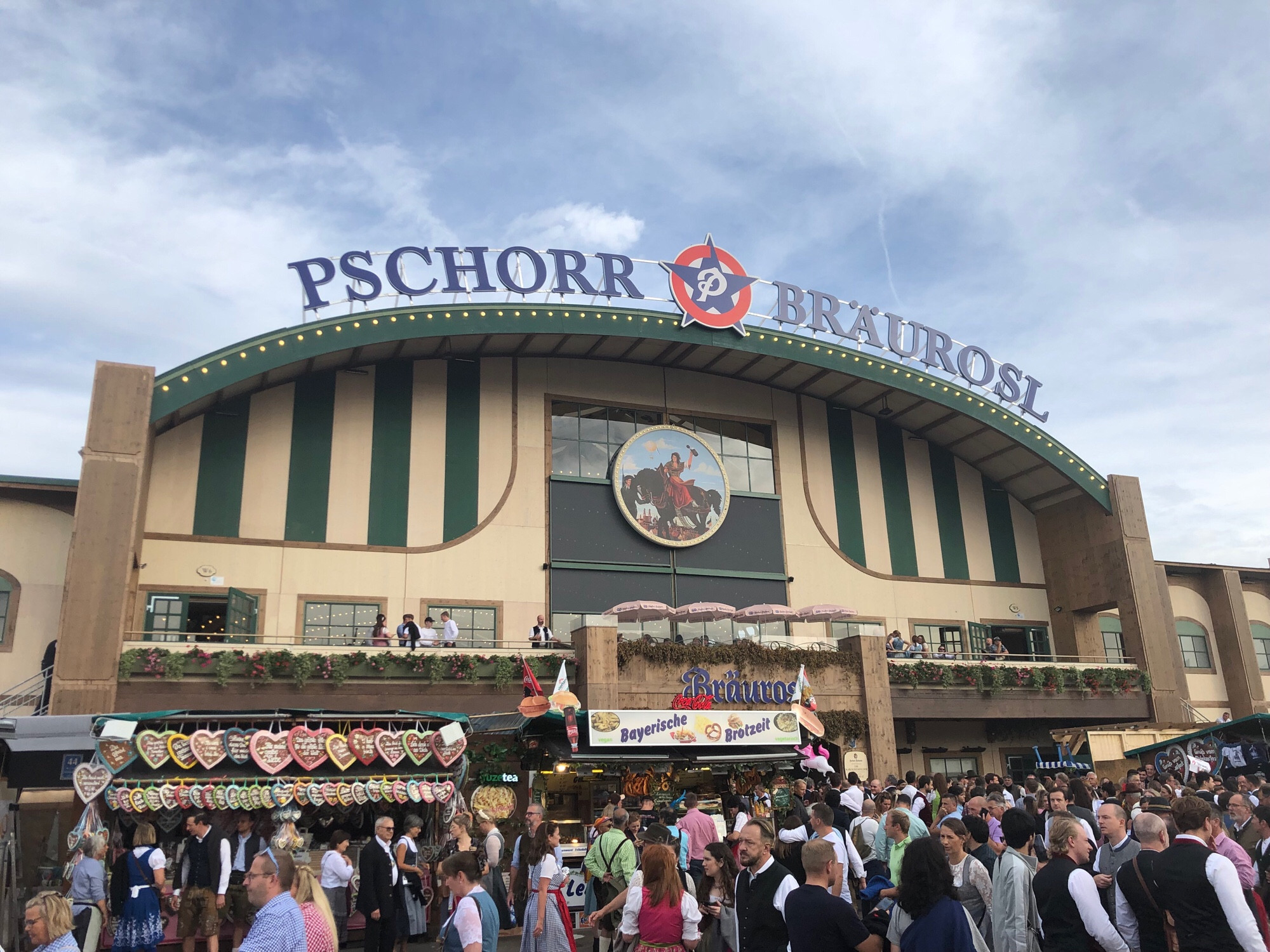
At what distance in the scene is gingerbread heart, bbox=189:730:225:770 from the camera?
47.5ft

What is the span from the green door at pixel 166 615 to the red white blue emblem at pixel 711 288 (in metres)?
15.7

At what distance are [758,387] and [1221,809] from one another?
2414cm

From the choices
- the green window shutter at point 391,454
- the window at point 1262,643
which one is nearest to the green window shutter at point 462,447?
the green window shutter at point 391,454

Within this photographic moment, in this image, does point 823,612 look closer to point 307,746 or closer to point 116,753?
point 307,746

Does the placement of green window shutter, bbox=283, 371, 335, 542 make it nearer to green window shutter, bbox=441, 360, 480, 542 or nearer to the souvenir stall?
green window shutter, bbox=441, 360, 480, 542

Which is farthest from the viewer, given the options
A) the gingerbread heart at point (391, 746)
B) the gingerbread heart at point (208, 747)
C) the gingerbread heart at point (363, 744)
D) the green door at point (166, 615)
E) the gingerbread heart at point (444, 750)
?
the green door at point (166, 615)

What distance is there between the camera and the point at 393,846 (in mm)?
14250

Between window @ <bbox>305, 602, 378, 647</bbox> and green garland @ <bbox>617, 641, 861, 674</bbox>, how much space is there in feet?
21.8

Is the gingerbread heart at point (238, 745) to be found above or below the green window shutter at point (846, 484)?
below

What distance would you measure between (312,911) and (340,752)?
879 cm

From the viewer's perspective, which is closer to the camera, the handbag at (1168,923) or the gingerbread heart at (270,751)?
the handbag at (1168,923)

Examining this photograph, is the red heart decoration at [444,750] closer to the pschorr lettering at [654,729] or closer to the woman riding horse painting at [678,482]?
the pschorr lettering at [654,729]

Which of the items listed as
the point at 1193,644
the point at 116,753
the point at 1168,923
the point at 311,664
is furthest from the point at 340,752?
the point at 1193,644

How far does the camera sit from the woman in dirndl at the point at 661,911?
24.4 feet
